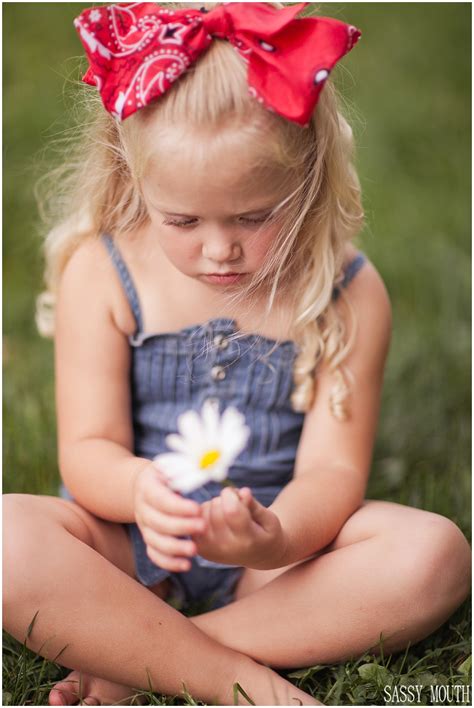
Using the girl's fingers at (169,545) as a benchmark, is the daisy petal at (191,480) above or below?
above

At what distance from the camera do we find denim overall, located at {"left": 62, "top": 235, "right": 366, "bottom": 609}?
1.58 m

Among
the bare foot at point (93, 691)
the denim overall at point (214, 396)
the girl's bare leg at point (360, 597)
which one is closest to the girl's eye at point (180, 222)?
the denim overall at point (214, 396)

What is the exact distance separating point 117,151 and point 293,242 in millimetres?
308

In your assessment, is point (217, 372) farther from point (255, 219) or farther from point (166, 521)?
point (166, 521)

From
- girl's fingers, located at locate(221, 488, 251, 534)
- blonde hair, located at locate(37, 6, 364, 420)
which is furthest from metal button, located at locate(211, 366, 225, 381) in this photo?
girl's fingers, located at locate(221, 488, 251, 534)

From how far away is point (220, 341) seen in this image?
1.58 m

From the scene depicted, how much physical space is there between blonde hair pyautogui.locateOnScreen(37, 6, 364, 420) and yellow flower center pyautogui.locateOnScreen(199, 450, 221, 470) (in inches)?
14.4

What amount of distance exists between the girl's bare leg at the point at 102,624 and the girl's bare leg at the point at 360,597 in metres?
0.06

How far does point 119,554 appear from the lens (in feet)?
5.11

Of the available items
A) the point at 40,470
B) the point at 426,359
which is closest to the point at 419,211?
the point at 426,359

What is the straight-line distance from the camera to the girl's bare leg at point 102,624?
1330 mm

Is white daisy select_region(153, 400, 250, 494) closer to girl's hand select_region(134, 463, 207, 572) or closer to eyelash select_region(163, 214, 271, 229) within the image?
girl's hand select_region(134, 463, 207, 572)

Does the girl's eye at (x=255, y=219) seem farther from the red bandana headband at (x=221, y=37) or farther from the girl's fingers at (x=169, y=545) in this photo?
the girl's fingers at (x=169, y=545)

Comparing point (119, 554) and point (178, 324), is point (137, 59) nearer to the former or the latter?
point (178, 324)
